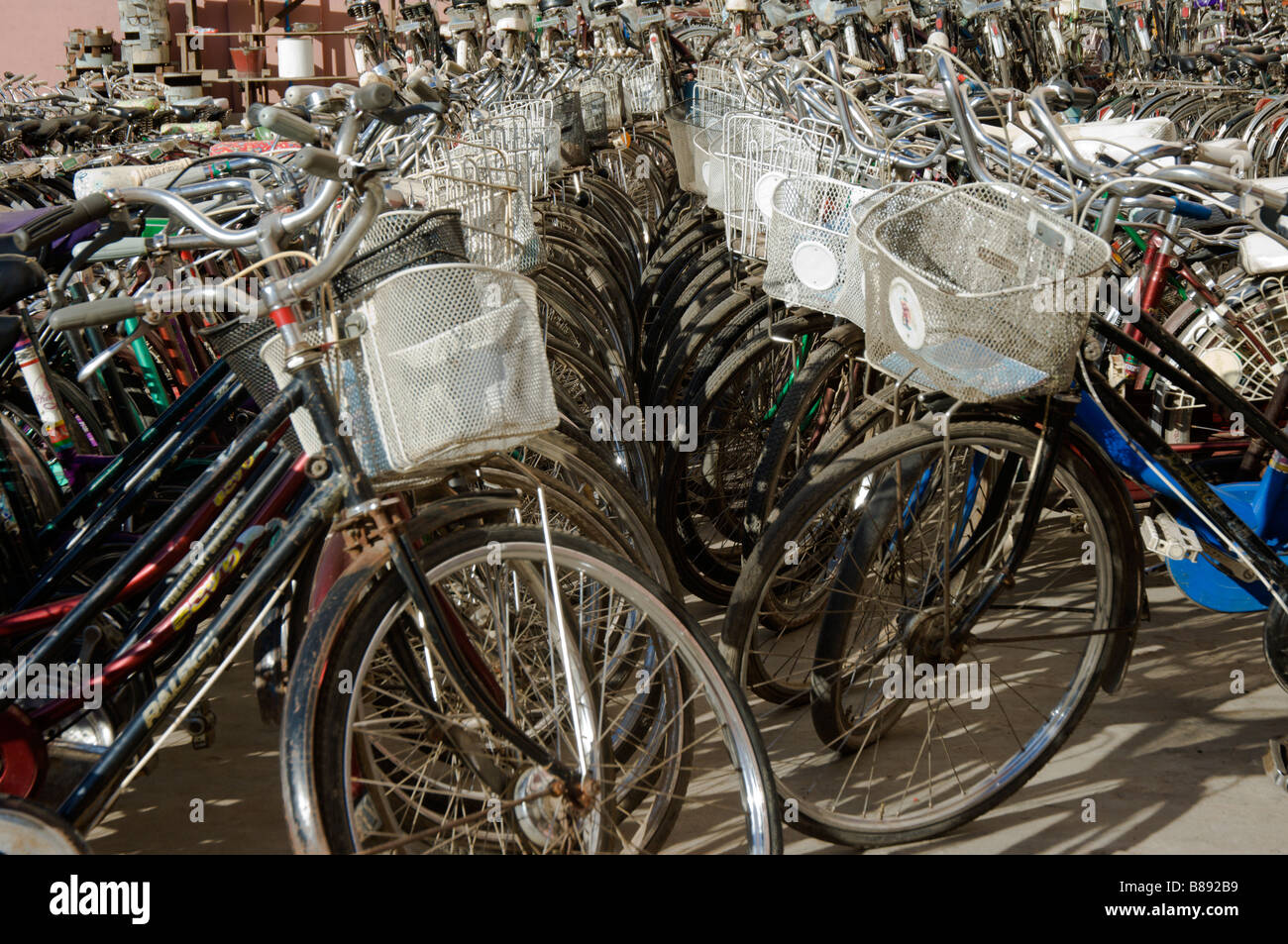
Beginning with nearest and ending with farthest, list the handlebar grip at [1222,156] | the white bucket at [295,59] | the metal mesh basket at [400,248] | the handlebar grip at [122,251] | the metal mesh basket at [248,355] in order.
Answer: the metal mesh basket at [400,248] < the metal mesh basket at [248,355] < the handlebar grip at [1222,156] < the handlebar grip at [122,251] < the white bucket at [295,59]

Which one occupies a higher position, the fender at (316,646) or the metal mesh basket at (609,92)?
the metal mesh basket at (609,92)

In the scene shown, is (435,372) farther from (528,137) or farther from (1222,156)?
(528,137)

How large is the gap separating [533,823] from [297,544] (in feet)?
2.06

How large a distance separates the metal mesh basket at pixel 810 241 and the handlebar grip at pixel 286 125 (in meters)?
1.29

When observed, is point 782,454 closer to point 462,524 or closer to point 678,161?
point 462,524

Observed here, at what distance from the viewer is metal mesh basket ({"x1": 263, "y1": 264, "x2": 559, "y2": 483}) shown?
1.83 metres

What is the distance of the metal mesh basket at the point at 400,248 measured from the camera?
206 centimetres

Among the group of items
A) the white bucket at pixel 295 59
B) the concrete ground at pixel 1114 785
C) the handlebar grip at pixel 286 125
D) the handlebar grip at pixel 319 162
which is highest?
the white bucket at pixel 295 59

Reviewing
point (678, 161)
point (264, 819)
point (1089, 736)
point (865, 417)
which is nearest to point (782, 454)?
point (865, 417)

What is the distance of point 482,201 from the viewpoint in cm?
299

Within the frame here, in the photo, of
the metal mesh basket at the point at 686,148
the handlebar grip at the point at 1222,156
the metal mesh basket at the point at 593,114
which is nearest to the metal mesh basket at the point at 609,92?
the metal mesh basket at the point at 593,114

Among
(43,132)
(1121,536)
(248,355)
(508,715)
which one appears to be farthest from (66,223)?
(43,132)

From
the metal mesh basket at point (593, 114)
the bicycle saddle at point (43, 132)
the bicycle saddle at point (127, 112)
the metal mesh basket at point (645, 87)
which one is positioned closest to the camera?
the bicycle saddle at point (43, 132)

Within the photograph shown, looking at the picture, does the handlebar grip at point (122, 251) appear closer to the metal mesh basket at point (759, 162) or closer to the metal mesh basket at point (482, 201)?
the metal mesh basket at point (482, 201)
